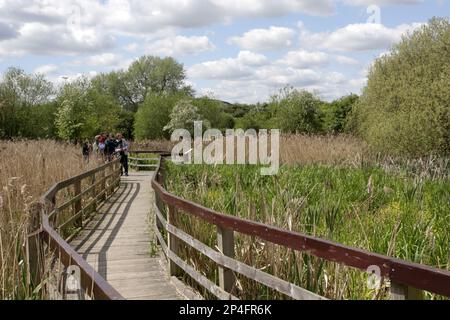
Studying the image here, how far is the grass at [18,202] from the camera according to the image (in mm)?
3387

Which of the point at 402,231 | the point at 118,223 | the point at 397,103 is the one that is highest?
the point at 397,103

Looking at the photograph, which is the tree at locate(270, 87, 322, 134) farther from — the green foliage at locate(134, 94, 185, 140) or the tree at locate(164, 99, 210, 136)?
the green foliage at locate(134, 94, 185, 140)

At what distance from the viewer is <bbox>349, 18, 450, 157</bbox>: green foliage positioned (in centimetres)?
1505

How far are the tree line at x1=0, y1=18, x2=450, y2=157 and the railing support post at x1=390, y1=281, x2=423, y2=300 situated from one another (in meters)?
5.93

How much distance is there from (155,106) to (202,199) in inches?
1922

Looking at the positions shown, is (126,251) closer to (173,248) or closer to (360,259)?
(173,248)

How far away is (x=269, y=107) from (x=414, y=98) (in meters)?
31.4

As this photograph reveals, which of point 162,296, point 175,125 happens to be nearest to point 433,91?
point 162,296

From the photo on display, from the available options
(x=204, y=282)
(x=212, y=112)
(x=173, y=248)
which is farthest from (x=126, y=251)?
(x=212, y=112)

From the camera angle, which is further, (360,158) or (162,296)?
(360,158)

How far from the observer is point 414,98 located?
15.6 metres

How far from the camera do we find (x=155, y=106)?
5497 centimetres

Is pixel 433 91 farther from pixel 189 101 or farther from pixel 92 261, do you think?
pixel 189 101

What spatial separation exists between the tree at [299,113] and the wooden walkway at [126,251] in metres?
27.1
